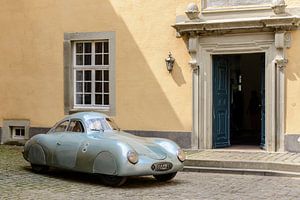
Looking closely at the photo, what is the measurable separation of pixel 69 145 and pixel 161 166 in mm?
1872

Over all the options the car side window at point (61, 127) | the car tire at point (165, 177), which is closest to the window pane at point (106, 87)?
the car side window at point (61, 127)

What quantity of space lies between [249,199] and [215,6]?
6.62 meters

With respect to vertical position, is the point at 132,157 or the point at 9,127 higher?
the point at 9,127

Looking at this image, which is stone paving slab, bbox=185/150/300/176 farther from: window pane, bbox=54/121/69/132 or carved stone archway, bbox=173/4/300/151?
window pane, bbox=54/121/69/132

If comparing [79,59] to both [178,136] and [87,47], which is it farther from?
[178,136]

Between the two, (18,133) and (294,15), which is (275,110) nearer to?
(294,15)

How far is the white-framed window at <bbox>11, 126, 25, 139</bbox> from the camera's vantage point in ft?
54.5

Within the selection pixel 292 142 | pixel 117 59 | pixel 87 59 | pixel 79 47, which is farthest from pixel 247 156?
pixel 79 47

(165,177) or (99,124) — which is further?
(99,124)

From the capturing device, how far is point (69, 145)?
1064 centimetres

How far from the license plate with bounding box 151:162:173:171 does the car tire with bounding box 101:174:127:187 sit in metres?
0.53

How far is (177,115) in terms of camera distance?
14547 millimetres

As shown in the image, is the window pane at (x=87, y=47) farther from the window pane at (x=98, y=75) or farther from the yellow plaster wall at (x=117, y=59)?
the window pane at (x=98, y=75)

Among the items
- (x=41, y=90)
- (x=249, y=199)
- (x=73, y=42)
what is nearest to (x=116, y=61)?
(x=73, y=42)
